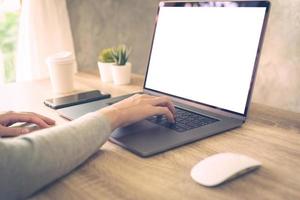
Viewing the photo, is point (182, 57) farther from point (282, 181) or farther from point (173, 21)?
point (282, 181)

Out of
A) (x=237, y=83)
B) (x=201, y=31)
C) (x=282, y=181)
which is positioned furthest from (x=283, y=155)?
(x=201, y=31)

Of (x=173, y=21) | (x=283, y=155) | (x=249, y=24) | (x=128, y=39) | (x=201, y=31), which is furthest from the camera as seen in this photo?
(x=128, y=39)

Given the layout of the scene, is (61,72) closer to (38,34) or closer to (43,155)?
(38,34)

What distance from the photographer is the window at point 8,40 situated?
189 centimetres

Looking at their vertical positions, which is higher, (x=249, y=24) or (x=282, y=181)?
(x=249, y=24)

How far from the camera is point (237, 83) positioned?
1012 millimetres

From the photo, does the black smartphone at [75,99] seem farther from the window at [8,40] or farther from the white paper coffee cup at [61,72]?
the window at [8,40]

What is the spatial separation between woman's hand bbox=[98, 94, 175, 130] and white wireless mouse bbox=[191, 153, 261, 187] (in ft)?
0.82

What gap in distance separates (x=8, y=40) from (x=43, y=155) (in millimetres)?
1463

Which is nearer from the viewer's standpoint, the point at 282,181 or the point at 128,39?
the point at 282,181

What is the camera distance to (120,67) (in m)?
1.49

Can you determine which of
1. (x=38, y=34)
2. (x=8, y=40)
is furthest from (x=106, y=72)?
(x=8, y=40)

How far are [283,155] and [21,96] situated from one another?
97cm

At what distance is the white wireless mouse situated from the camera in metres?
0.66
